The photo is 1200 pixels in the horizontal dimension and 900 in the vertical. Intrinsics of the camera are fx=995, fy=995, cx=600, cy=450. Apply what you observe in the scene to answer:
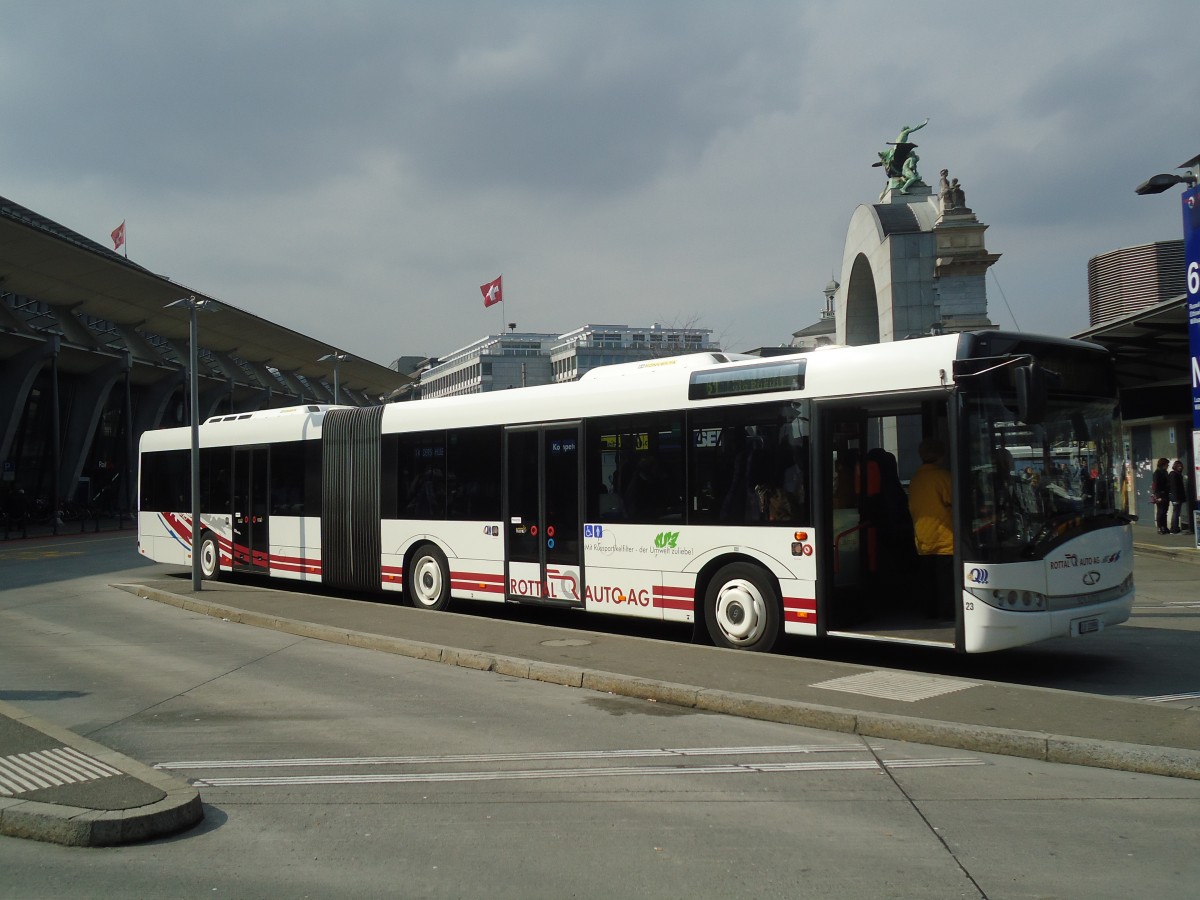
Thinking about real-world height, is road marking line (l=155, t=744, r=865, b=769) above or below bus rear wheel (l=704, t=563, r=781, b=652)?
below

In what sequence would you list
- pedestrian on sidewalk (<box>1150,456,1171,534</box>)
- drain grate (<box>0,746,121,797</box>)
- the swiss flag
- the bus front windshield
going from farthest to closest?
the swiss flag < pedestrian on sidewalk (<box>1150,456,1171,534</box>) < the bus front windshield < drain grate (<box>0,746,121,797</box>)

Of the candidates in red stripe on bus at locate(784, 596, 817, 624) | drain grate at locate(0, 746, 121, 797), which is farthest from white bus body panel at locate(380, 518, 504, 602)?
drain grate at locate(0, 746, 121, 797)

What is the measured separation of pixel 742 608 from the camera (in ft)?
33.8

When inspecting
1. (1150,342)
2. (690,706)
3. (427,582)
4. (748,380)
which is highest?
(1150,342)

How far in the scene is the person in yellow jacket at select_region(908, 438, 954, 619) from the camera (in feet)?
29.6

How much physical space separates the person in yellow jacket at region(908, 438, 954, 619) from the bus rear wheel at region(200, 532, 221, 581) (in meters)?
13.8

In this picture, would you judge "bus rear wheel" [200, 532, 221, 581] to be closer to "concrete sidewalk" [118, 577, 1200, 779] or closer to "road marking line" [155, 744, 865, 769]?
"concrete sidewalk" [118, 577, 1200, 779]

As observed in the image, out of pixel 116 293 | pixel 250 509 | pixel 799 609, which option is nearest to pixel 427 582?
pixel 250 509

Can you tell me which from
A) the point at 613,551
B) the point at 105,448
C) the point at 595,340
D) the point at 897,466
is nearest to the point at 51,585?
the point at 613,551

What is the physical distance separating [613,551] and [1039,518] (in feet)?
15.5

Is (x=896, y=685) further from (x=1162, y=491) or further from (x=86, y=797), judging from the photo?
(x=1162, y=491)

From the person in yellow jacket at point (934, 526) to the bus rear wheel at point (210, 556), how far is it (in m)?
13.8

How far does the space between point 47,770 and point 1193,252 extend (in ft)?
65.4

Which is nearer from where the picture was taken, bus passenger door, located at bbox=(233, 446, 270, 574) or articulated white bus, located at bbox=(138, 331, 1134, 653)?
articulated white bus, located at bbox=(138, 331, 1134, 653)
